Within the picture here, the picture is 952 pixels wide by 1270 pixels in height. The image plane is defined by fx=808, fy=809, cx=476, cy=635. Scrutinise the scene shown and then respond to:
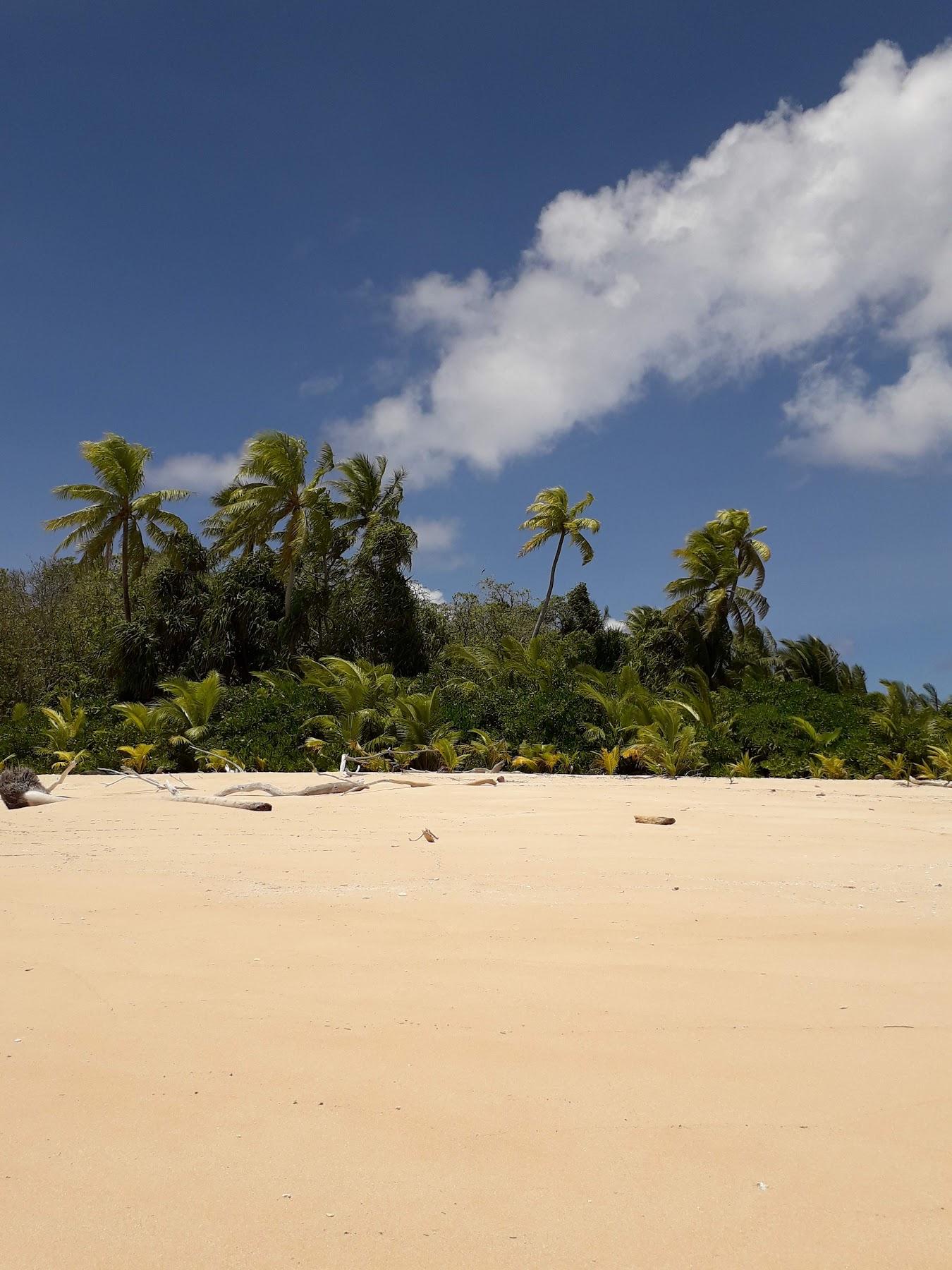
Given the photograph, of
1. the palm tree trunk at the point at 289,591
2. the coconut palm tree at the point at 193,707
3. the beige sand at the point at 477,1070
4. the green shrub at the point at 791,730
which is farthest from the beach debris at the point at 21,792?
the palm tree trunk at the point at 289,591

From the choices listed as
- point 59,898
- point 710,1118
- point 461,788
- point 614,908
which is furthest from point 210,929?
point 461,788

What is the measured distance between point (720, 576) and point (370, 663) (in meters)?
12.5

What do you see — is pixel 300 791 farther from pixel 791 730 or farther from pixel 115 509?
pixel 115 509

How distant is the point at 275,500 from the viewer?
25391mm

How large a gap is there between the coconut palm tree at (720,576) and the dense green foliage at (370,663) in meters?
0.07

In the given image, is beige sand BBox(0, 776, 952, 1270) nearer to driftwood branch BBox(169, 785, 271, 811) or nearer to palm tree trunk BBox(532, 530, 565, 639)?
driftwood branch BBox(169, 785, 271, 811)

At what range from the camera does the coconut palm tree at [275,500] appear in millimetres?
24906

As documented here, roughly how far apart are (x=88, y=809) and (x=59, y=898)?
155 inches

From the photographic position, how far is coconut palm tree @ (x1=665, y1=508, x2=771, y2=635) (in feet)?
85.5

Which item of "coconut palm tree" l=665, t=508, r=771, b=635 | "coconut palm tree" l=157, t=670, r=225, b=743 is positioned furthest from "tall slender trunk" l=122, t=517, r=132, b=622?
"coconut palm tree" l=665, t=508, r=771, b=635

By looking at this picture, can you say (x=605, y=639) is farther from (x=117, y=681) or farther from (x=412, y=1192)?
(x=412, y=1192)

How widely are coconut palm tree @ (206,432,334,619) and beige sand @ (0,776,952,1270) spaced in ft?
70.7

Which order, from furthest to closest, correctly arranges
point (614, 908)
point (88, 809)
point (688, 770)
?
1. point (688, 770)
2. point (88, 809)
3. point (614, 908)

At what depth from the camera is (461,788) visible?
847cm
